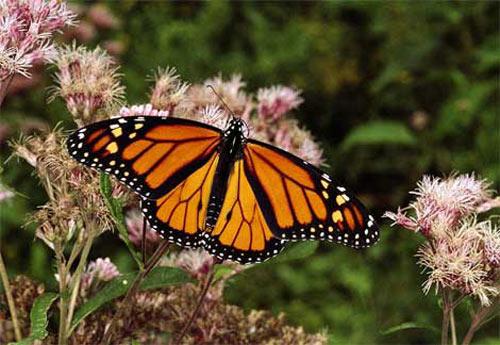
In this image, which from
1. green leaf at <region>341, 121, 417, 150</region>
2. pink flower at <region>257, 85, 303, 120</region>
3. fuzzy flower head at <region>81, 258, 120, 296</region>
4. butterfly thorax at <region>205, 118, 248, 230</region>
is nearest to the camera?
butterfly thorax at <region>205, 118, 248, 230</region>

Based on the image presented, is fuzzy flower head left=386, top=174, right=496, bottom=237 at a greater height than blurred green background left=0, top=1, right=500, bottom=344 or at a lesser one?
lesser

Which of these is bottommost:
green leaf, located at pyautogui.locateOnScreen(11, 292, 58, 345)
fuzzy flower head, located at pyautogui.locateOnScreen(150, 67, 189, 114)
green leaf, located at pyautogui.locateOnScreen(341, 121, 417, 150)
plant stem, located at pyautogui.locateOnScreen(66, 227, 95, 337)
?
green leaf, located at pyautogui.locateOnScreen(11, 292, 58, 345)

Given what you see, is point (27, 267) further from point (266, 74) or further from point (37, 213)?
point (37, 213)

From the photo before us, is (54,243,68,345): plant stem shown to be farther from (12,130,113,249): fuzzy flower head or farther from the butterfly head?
the butterfly head

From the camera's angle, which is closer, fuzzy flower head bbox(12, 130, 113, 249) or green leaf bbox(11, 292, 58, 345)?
green leaf bbox(11, 292, 58, 345)

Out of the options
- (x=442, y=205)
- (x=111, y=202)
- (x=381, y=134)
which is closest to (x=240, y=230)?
(x=111, y=202)

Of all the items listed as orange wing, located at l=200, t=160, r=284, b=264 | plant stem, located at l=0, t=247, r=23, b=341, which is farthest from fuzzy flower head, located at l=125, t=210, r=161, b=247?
plant stem, located at l=0, t=247, r=23, b=341

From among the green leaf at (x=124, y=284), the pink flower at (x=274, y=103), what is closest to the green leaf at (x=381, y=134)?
the pink flower at (x=274, y=103)
